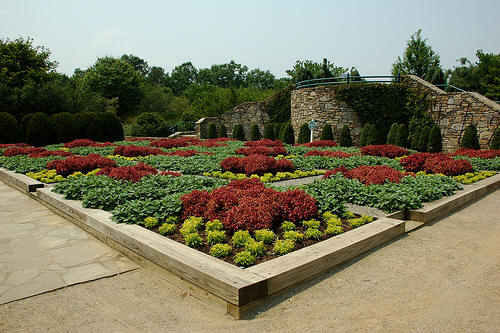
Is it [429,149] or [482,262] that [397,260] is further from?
[429,149]

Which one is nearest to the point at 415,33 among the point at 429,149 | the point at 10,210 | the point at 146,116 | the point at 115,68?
the point at 429,149

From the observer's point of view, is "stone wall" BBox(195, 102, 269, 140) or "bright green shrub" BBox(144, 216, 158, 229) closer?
"bright green shrub" BBox(144, 216, 158, 229)

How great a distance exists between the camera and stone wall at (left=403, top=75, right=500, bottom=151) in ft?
46.0

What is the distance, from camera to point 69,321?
2.58 metres

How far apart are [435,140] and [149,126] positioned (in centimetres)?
1774

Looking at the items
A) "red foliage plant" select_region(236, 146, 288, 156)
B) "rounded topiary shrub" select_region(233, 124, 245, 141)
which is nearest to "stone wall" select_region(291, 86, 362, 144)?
"rounded topiary shrub" select_region(233, 124, 245, 141)

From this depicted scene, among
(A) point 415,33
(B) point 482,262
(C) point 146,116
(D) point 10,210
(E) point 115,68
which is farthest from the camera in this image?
(E) point 115,68

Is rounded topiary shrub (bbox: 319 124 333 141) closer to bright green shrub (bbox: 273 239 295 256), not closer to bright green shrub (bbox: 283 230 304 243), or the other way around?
bright green shrub (bbox: 283 230 304 243)

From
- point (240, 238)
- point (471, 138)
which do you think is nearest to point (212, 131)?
point (471, 138)

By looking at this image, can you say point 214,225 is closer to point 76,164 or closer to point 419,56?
point 76,164

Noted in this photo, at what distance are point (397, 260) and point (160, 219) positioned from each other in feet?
9.01

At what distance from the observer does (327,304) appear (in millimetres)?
2807

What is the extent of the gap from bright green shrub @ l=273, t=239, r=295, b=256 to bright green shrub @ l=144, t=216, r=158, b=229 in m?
1.52

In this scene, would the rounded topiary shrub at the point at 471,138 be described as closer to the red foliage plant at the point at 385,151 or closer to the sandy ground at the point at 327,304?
the red foliage plant at the point at 385,151
